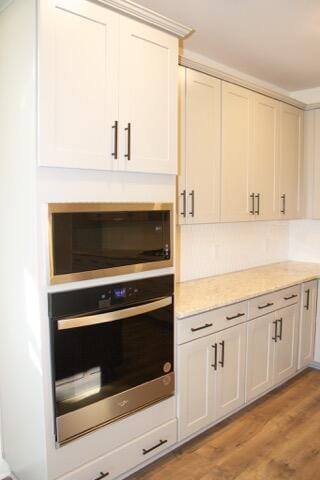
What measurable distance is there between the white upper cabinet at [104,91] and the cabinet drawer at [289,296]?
1.58 m

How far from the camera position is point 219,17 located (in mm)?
2555

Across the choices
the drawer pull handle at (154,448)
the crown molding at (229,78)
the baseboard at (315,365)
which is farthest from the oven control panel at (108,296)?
the baseboard at (315,365)

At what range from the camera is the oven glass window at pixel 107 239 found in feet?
6.03

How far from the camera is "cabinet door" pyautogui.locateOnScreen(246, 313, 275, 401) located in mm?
2982

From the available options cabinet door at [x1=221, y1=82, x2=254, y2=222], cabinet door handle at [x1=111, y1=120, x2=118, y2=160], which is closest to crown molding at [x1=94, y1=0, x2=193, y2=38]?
cabinet door handle at [x1=111, y1=120, x2=118, y2=160]

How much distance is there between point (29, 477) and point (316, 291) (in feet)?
9.11

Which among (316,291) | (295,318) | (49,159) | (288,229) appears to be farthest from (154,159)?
(288,229)

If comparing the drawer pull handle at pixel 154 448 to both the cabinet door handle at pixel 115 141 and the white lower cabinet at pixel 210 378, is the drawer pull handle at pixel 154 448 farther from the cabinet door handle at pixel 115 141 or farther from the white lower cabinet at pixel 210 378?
the cabinet door handle at pixel 115 141

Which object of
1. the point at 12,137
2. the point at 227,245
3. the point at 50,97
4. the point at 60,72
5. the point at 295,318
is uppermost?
the point at 60,72

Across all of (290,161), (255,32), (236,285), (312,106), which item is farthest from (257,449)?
(312,106)

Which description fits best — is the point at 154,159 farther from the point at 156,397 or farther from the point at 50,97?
the point at 156,397

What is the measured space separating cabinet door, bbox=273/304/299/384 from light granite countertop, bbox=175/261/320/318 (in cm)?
26

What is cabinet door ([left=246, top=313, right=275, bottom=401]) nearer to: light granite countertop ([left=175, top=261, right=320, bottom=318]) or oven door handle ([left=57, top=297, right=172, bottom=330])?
light granite countertop ([left=175, top=261, right=320, bottom=318])

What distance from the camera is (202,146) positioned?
291 cm
